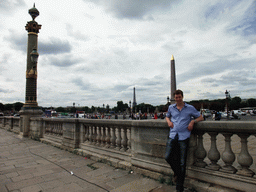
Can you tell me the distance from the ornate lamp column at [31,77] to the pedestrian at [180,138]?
38.1ft

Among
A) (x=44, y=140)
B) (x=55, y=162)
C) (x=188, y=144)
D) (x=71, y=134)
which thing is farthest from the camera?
(x=44, y=140)

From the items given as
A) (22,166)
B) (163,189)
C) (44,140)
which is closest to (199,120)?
(163,189)

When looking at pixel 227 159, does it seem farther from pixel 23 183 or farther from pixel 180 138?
pixel 23 183

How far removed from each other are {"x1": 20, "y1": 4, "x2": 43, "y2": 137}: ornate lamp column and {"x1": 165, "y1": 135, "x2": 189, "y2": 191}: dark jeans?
1160 cm

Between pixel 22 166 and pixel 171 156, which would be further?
pixel 22 166

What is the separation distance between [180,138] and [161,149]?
838 millimetres

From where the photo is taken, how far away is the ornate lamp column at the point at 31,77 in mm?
12578

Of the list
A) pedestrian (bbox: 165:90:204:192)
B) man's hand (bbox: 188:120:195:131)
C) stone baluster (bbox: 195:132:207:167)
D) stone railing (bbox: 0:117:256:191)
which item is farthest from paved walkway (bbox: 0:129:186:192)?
man's hand (bbox: 188:120:195:131)

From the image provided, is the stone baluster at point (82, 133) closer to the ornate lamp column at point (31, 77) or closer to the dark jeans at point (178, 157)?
the dark jeans at point (178, 157)

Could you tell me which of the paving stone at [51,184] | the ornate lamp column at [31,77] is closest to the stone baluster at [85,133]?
the paving stone at [51,184]

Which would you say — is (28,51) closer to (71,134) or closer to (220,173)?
(71,134)

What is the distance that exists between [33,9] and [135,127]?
13.4m

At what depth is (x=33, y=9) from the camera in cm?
1362

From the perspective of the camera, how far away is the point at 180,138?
3.18 meters
